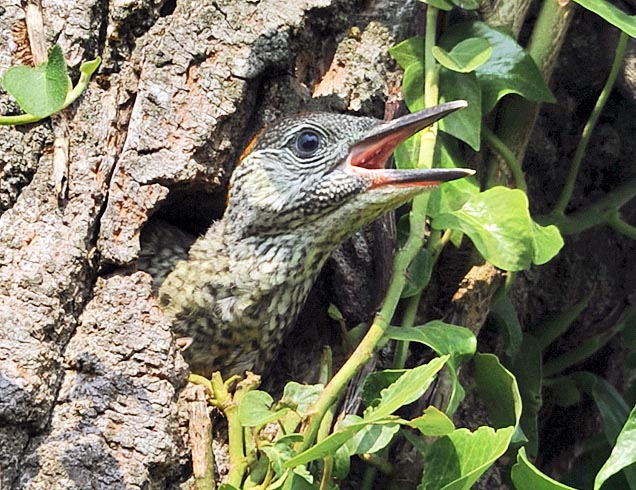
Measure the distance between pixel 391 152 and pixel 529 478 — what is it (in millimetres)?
772

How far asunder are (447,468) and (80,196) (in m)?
0.86

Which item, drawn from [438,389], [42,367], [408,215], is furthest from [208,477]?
[408,215]

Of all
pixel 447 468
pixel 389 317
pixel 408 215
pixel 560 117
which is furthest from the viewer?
pixel 560 117

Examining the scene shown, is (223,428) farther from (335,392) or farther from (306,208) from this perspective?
(306,208)

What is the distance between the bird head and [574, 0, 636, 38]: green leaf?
13.2 inches

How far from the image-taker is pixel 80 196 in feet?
7.30

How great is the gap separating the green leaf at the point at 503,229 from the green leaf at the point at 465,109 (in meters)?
0.16

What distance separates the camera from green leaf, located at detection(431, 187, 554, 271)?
221 cm

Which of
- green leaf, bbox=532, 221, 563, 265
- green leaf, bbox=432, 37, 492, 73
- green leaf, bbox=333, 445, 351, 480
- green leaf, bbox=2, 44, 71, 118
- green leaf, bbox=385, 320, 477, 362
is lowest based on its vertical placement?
green leaf, bbox=333, 445, 351, 480

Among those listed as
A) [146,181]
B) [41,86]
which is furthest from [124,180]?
[41,86]

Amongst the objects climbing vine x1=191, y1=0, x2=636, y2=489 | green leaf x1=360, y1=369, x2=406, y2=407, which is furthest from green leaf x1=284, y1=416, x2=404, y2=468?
green leaf x1=360, y1=369, x2=406, y2=407

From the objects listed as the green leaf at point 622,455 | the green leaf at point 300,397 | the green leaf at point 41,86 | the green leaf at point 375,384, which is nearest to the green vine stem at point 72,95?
the green leaf at point 41,86

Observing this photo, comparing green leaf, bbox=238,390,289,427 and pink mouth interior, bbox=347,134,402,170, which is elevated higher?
Answer: pink mouth interior, bbox=347,134,402,170

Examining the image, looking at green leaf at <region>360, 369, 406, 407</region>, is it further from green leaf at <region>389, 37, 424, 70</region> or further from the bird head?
green leaf at <region>389, 37, 424, 70</region>
